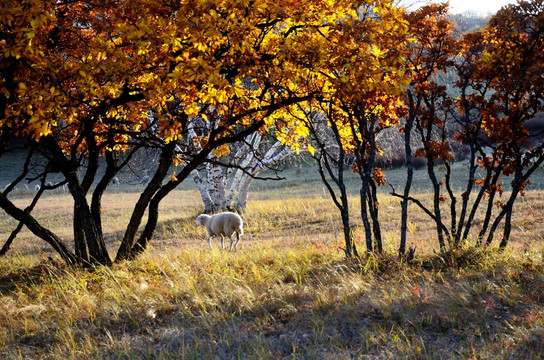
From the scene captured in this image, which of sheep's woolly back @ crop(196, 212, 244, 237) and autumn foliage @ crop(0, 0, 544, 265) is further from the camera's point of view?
sheep's woolly back @ crop(196, 212, 244, 237)

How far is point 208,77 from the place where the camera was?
457 cm

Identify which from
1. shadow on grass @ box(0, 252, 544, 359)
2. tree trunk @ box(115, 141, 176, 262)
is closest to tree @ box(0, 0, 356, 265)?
tree trunk @ box(115, 141, 176, 262)

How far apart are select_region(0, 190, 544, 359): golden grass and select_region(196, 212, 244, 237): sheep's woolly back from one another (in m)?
2.94

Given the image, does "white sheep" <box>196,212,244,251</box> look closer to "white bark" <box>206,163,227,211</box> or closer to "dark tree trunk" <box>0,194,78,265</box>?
"dark tree trunk" <box>0,194,78,265</box>

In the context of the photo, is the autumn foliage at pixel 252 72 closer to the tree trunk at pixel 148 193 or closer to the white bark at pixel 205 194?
the tree trunk at pixel 148 193

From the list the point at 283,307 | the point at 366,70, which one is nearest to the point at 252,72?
the point at 366,70

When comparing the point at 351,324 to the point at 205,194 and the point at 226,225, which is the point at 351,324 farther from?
the point at 205,194

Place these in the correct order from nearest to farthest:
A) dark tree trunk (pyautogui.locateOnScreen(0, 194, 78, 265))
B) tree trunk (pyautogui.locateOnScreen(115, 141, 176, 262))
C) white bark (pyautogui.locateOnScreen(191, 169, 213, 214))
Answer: dark tree trunk (pyautogui.locateOnScreen(0, 194, 78, 265)) → tree trunk (pyautogui.locateOnScreen(115, 141, 176, 262)) → white bark (pyautogui.locateOnScreen(191, 169, 213, 214))

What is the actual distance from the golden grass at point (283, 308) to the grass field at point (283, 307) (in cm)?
2

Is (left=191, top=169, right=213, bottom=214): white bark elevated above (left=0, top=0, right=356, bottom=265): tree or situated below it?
below

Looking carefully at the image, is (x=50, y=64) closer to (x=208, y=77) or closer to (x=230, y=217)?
(x=208, y=77)

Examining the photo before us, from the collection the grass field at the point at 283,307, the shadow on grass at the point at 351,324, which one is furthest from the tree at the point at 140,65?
the shadow on grass at the point at 351,324

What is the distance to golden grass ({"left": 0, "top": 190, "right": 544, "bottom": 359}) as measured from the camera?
458 cm

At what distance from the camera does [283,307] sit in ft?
17.8
